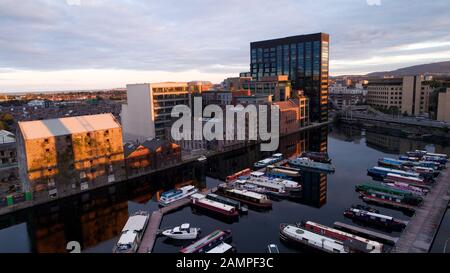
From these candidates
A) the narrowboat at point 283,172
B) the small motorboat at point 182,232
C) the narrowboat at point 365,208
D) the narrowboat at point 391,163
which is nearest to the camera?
the small motorboat at point 182,232

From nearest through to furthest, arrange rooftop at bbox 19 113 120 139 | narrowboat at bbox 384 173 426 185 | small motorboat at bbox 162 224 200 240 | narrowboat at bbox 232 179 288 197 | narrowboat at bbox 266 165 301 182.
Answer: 1. small motorboat at bbox 162 224 200 240
2. rooftop at bbox 19 113 120 139
3. narrowboat at bbox 232 179 288 197
4. narrowboat at bbox 384 173 426 185
5. narrowboat at bbox 266 165 301 182

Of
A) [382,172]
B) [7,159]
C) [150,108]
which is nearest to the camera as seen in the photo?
[382,172]

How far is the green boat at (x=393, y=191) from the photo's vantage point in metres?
30.8

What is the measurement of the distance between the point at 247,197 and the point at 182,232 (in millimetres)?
9803

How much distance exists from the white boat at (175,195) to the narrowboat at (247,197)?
331 centimetres

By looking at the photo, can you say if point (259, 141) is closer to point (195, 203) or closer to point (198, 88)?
point (198, 88)

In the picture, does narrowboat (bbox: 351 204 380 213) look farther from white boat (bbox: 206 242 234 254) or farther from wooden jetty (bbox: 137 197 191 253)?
wooden jetty (bbox: 137 197 191 253)

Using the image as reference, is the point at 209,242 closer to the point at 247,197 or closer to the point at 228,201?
the point at 228,201

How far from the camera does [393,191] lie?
1309 inches

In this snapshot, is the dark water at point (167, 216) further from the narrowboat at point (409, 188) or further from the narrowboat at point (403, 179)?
the narrowboat at point (409, 188)

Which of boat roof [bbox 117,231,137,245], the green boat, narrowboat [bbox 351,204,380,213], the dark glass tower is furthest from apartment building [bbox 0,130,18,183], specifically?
the dark glass tower

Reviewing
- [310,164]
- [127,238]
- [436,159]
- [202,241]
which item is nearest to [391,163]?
[436,159]

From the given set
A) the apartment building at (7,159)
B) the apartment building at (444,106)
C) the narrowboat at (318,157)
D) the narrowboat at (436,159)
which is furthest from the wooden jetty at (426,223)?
the apartment building at (444,106)

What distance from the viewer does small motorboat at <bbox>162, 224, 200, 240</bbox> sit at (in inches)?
1006
